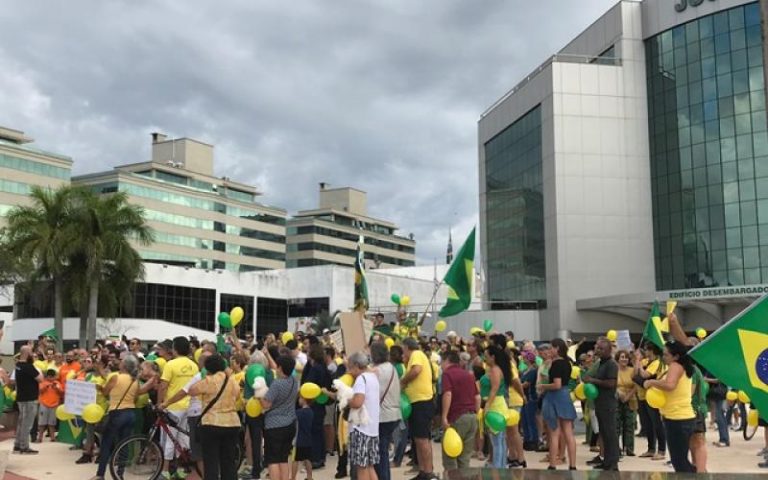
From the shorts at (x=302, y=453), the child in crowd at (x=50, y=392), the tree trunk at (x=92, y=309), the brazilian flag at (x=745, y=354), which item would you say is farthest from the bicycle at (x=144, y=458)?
the tree trunk at (x=92, y=309)

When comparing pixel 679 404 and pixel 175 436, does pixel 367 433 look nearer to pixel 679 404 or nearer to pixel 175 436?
pixel 175 436

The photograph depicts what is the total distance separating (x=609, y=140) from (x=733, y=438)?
3804 cm

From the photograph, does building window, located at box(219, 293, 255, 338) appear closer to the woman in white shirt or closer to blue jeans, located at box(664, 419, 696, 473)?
the woman in white shirt

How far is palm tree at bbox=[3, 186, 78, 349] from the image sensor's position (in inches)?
1419

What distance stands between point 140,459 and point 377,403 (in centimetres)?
360

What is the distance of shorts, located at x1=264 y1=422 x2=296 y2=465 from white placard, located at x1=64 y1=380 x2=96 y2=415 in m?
3.83

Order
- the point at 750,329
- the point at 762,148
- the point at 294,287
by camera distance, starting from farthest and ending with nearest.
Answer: the point at 294,287 → the point at 762,148 → the point at 750,329

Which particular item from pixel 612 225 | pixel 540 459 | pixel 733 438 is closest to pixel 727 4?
pixel 612 225

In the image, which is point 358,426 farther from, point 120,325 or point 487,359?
point 120,325

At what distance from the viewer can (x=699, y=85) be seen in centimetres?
4522

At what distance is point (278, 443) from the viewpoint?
26.6 feet

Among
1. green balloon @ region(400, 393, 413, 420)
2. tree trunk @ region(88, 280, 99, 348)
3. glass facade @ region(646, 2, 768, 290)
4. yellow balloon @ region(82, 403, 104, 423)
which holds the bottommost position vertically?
yellow balloon @ region(82, 403, 104, 423)

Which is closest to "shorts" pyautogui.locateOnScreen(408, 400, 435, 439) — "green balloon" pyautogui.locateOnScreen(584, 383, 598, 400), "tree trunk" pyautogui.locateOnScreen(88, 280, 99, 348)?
"green balloon" pyautogui.locateOnScreen(584, 383, 598, 400)

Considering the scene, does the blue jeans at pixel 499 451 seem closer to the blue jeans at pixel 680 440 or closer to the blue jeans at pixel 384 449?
the blue jeans at pixel 384 449
